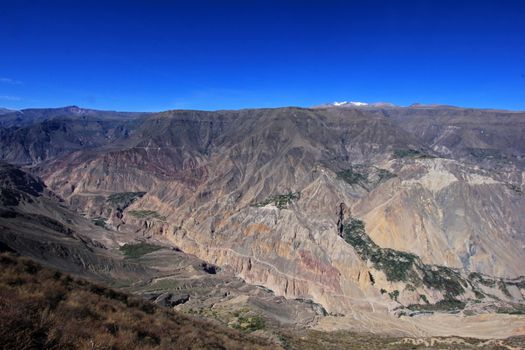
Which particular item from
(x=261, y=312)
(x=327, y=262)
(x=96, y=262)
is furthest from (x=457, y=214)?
(x=96, y=262)

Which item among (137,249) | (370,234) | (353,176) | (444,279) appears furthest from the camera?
(353,176)

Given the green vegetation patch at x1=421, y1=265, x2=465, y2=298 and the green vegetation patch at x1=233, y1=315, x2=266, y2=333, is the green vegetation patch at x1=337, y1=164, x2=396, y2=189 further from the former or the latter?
the green vegetation patch at x1=233, y1=315, x2=266, y2=333

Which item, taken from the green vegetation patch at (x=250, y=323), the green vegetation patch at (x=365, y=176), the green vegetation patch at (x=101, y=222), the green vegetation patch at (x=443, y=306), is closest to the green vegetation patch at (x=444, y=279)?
the green vegetation patch at (x=443, y=306)

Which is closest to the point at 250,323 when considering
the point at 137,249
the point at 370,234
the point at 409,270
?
the point at 409,270

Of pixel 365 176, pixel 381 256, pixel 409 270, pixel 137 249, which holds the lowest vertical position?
pixel 137 249

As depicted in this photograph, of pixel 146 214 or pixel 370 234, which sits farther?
pixel 146 214

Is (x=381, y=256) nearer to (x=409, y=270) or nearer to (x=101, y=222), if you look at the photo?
(x=409, y=270)

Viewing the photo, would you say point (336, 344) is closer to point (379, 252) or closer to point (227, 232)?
point (379, 252)
